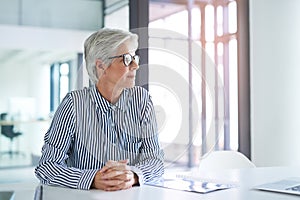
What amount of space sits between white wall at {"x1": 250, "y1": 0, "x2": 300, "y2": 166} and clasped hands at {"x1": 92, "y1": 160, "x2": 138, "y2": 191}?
9.33 feet

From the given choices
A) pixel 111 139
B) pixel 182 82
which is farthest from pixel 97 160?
pixel 182 82

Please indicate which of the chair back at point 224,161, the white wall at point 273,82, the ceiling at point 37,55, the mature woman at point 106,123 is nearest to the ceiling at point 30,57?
the ceiling at point 37,55

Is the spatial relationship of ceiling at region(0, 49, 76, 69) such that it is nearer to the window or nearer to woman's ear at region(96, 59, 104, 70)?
woman's ear at region(96, 59, 104, 70)

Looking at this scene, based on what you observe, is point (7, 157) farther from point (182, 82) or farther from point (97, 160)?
point (182, 82)

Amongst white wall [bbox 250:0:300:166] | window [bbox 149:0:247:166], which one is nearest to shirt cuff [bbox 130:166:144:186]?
window [bbox 149:0:247:166]

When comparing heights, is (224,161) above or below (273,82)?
below

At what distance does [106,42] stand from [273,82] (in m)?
2.83

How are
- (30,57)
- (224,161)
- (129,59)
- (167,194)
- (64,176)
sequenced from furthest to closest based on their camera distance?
1. (30,57)
2. (224,161)
3. (129,59)
4. (64,176)
5. (167,194)

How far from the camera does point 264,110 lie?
3.95 m

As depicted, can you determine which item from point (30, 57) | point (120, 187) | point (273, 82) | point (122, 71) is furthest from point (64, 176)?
point (273, 82)

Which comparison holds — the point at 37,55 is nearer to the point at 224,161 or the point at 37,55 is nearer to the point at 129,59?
the point at 224,161

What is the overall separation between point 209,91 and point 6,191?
276 centimetres

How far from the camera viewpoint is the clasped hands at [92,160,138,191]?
129cm

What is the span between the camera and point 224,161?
227cm
